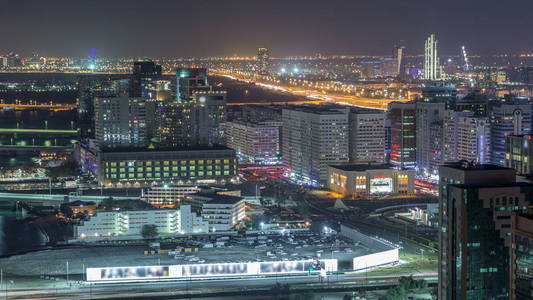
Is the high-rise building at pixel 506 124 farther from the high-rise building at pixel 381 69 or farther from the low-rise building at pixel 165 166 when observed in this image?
the high-rise building at pixel 381 69

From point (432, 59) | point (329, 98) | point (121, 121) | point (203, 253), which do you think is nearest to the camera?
point (203, 253)

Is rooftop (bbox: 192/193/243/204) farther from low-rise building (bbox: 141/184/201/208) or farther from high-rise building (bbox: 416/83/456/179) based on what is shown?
high-rise building (bbox: 416/83/456/179)

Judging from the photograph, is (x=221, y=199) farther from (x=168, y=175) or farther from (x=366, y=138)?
(x=366, y=138)

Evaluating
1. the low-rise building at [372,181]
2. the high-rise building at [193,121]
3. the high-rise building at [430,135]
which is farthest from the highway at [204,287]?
the high-rise building at [193,121]

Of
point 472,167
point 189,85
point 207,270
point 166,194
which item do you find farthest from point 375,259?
point 189,85

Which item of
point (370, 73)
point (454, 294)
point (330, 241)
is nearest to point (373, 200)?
point (330, 241)

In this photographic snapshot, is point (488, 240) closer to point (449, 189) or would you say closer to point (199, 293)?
point (449, 189)
